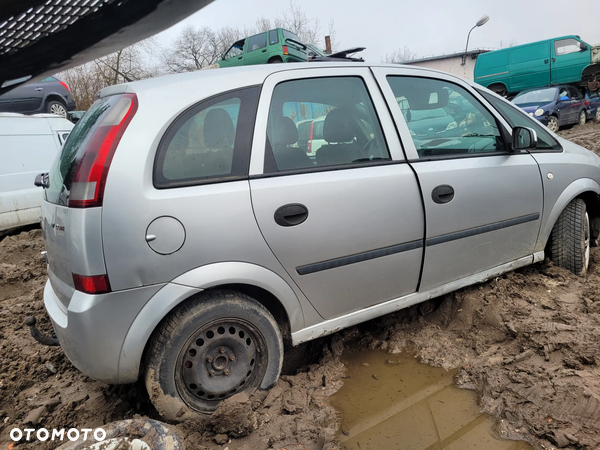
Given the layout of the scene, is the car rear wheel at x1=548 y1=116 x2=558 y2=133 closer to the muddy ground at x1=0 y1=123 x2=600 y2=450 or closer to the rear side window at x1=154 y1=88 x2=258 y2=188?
the muddy ground at x1=0 y1=123 x2=600 y2=450

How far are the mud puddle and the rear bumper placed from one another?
115 cm

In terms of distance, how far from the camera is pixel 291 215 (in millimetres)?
2104

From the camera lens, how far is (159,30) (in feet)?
2.85

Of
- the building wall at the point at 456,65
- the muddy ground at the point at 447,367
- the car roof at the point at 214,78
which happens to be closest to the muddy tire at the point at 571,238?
the muddy ground at the point at 447,367

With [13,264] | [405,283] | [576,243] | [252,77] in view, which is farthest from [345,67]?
[13,264]

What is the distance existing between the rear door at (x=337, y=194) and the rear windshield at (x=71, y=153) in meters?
0.77

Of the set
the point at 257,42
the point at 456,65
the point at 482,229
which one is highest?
the point at 456,65

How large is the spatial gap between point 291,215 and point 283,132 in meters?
0.47

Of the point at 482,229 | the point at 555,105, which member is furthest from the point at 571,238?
the point at 555,105

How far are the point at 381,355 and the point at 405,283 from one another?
523 millimetres

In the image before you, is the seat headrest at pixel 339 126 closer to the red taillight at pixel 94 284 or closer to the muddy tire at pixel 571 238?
the red taillight at pixel 94 284

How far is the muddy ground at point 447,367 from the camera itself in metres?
2.02

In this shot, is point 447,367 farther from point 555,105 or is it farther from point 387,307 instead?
point 555,105

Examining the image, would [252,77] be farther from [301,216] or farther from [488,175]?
[488,175]
